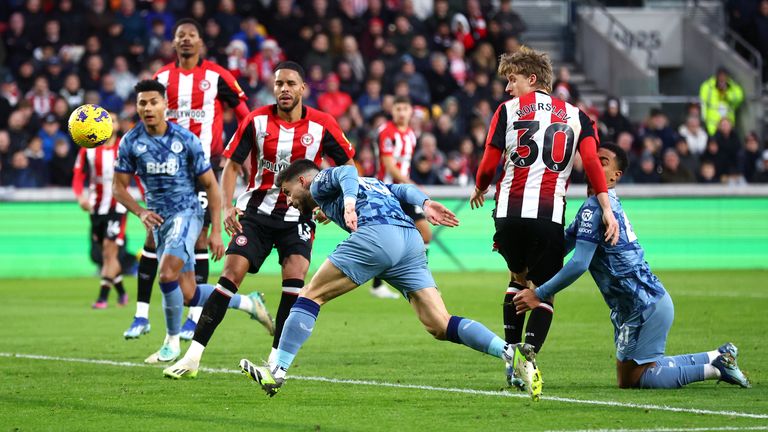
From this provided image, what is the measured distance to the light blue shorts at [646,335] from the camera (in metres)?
8.75

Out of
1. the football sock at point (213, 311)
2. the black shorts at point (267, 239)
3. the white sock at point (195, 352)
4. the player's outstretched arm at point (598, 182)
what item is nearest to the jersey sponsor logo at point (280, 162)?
the black shorts at point (267, 239)

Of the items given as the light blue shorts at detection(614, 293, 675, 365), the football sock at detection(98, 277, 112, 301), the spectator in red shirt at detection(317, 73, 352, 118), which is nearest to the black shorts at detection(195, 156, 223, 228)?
the football sock at detection(98, 277, 112, 301)

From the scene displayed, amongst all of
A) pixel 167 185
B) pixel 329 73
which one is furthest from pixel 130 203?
pixel 329 73

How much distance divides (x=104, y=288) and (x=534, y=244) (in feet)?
27.9

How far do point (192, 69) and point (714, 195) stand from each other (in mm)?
12479

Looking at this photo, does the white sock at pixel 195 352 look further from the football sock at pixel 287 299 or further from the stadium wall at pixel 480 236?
the stadium wall at pixel 480 236

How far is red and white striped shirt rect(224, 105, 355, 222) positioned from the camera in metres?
10.1

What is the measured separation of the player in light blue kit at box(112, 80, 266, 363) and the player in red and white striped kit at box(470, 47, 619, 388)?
2.55m

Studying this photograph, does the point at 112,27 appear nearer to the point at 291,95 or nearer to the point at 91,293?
the point at 91,293

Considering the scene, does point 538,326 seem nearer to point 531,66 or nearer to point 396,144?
point 531,66

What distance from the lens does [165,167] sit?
10672 millimetres

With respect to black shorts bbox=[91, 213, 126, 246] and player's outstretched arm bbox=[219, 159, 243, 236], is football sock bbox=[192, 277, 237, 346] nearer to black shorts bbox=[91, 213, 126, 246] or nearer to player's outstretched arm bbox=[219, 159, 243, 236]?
player's outstretched arm bbox=[219, 159, 243, 236]

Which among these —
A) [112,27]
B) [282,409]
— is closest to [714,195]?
[112,27]

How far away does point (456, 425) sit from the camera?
730 centimetres
